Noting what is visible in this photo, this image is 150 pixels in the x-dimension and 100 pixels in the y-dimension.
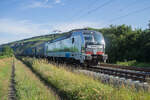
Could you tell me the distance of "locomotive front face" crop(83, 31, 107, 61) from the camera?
13.4 metres

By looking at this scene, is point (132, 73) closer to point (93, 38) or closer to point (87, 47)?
point (87, 47)

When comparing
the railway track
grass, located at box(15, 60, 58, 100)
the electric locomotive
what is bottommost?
grass, located at box(15, 60, 58, 100)

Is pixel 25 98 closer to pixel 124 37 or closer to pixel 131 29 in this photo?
pixel 124 37

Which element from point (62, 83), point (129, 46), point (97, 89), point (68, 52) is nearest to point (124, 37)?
point (129, 46)

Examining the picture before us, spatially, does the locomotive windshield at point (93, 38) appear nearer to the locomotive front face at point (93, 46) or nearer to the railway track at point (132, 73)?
the locomotive front face at point (93, 46)

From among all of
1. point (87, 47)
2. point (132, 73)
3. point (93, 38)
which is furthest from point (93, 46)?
point (132, 73)

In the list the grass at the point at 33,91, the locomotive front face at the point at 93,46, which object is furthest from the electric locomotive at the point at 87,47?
the grass at the point at 33,91

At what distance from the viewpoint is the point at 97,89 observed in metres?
5.71

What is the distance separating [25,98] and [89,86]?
2.67 metres

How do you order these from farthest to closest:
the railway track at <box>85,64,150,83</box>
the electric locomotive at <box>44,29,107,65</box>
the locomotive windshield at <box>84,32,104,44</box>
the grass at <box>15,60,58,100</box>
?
1. the locomotive windshield at <box>84,32,104,44</box>
2. the electric locomotive at <box>44,29,107,65</box>
3. the railway track at <box>85,64,150,83</box>
4. the grass at <box>15,60,58,100</box>

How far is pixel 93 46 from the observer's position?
44.9 feet

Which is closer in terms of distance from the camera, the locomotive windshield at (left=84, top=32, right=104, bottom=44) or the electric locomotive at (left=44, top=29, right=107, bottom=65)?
the electric locomotive at (left=44, top=29, right=107, bottom=65)

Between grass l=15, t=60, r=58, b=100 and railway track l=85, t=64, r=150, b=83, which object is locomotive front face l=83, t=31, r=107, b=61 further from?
grass l=15, t=60, r=58, b=100

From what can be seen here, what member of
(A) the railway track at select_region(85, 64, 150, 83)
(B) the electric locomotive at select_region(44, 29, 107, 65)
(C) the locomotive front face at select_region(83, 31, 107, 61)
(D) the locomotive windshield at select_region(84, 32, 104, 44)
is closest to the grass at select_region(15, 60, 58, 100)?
(A) the railway track at select_region(85, 64, 150, 83)
